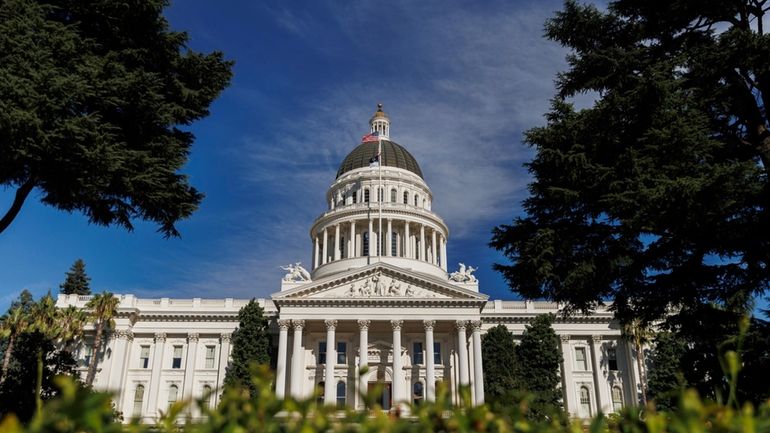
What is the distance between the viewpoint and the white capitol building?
156 feet

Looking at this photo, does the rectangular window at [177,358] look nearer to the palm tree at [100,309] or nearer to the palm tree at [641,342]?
the palm tree at [100,309]

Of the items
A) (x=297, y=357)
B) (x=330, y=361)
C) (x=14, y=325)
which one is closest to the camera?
(x=14, y=325)

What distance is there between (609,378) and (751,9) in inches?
1645

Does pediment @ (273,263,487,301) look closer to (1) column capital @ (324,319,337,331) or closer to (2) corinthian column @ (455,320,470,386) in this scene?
(1) column capital @ (324,319,337,331)

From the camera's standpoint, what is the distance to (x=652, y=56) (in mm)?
18578

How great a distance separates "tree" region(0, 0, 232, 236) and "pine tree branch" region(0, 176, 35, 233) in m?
0.03

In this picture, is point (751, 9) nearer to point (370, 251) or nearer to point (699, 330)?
point (699, 330)

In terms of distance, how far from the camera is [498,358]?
48.3 metres

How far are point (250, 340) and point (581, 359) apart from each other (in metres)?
29.5

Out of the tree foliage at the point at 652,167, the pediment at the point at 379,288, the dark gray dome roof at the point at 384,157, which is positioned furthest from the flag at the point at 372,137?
the tree foliage at the point at 652,167

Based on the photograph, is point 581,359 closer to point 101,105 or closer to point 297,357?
point 297,357

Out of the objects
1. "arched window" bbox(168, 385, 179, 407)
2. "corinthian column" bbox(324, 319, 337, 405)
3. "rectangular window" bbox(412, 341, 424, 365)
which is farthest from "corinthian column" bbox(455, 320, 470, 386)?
"arched window" bbox(168, 385, 179, 407)

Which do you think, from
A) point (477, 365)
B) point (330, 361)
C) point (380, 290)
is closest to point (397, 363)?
point (330, 361)

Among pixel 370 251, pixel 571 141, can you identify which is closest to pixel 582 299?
pixel 571 141
